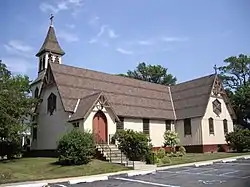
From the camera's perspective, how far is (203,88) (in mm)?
37812

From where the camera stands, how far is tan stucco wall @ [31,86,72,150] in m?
29.2

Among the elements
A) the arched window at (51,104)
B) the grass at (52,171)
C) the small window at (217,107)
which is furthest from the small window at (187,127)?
the grass at (52,171)

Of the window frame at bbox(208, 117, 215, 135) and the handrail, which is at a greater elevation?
the window frame at bbox(208, 117, 215, 135)

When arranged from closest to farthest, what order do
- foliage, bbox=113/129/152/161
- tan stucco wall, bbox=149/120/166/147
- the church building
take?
foliage, bbox=113/129/152/161
the church building
tan stucco wall, bbox=149/120/166/147

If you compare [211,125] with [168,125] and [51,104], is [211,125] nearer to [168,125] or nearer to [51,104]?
[168,125]

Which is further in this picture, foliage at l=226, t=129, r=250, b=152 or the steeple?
the steeple

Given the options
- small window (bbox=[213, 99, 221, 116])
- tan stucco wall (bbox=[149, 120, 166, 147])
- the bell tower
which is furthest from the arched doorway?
A: the bell tower

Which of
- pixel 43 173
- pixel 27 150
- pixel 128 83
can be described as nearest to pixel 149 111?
pixel 128 83

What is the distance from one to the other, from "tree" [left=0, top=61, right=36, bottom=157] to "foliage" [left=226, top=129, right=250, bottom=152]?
21.3 metres

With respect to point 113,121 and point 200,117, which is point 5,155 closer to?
point 113,121

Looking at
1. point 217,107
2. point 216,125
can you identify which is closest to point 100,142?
point 216,125

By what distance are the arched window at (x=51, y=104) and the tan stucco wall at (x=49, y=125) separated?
0.39 meters

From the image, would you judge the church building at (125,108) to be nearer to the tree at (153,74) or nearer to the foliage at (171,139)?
the foliage at (171,139)

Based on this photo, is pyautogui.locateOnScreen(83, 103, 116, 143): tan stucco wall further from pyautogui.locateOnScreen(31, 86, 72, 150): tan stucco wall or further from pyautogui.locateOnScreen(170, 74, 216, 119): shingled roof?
pyautogui.locateOnScreen(170, 74, 216, 119): shingled roof
